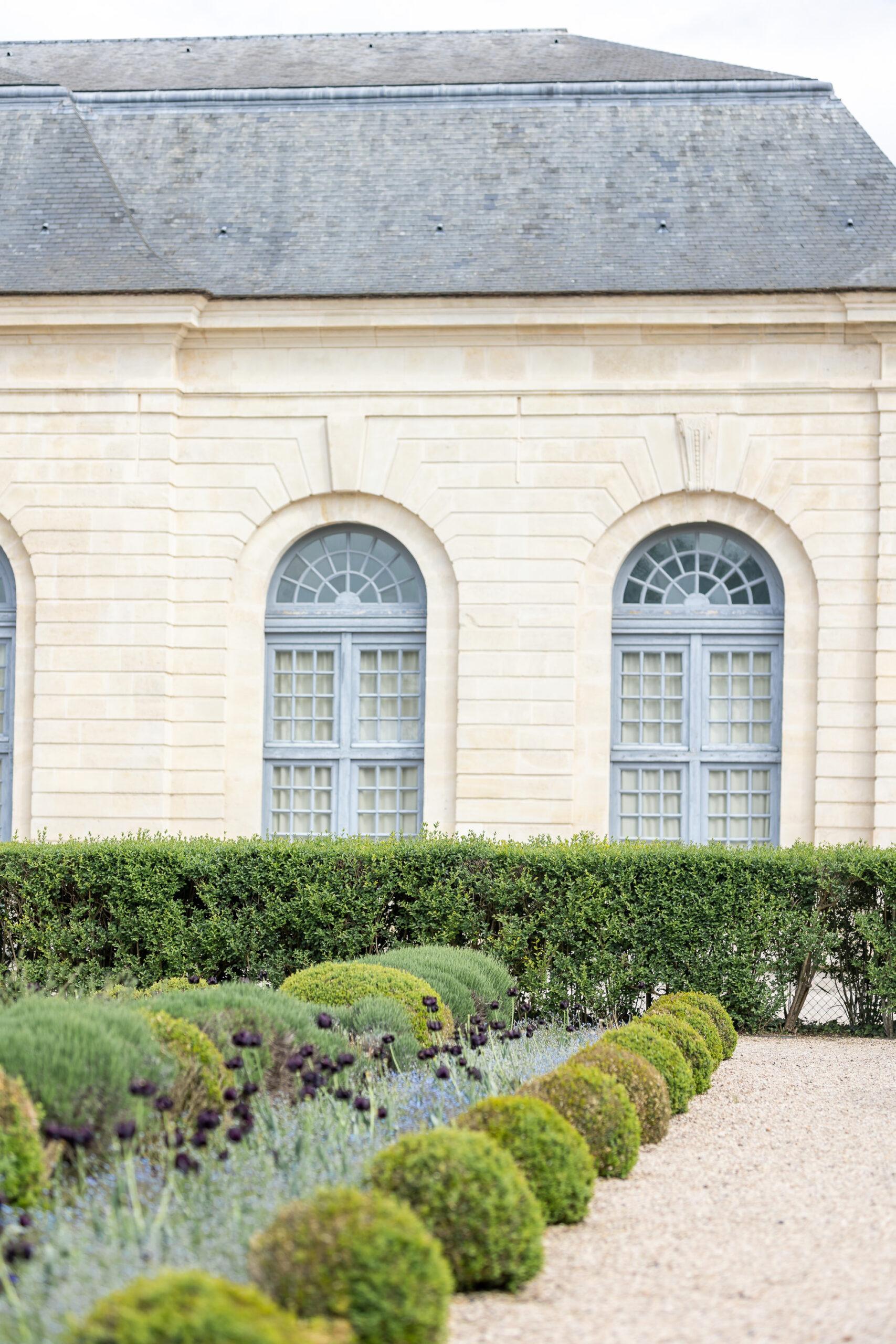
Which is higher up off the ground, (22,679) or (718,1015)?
(22,679)

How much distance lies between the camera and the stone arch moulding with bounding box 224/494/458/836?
1363 centimetres

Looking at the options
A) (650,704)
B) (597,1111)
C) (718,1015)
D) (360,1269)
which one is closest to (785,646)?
(650,704)

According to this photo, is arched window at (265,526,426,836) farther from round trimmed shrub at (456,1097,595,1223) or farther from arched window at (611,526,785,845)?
round trimmed shrub at (456,1097,595,1223)

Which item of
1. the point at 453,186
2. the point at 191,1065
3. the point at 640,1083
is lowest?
the point at 640,1083

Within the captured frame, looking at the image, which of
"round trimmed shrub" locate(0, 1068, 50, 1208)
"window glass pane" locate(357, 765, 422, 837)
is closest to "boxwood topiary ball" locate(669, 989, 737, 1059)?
"round trimmed shrub" locate(0, 1068, 50, 1208)

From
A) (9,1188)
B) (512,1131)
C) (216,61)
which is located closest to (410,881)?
(512,1131)

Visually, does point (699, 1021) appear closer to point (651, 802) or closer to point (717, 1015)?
point (717, 1015)

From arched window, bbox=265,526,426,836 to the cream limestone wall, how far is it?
0.29 metres

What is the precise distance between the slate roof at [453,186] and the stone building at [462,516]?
65 millimetres

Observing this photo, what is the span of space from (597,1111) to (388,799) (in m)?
8.36

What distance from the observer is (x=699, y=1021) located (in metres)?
8.16

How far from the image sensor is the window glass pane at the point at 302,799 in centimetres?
1405

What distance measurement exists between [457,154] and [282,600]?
4814 mm

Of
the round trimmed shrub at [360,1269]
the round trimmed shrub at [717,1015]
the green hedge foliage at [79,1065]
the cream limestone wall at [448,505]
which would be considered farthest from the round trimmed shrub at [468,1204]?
the cream limestone wall at [448,505]
